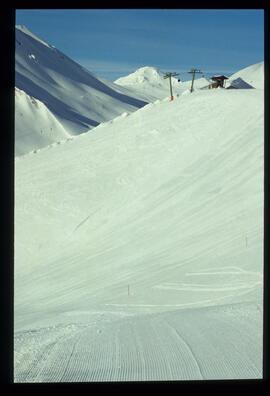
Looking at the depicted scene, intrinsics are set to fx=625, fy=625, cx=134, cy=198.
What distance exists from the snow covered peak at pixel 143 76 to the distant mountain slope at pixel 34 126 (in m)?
91.0

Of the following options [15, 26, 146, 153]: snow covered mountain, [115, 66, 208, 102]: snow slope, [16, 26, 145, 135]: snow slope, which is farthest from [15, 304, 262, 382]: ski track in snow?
[115, 66, 208, 102]: snow slope

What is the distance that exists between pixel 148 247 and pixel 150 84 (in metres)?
132

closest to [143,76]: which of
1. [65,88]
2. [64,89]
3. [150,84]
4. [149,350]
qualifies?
[150,84]

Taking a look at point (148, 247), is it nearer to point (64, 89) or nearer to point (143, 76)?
point (64, 89)

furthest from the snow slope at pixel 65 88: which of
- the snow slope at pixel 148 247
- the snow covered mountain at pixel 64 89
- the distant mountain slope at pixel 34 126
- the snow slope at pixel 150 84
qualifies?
the snow slope at pixel 148 247

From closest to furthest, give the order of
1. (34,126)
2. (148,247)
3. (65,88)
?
(148,247)
(34,126)
(65,88)

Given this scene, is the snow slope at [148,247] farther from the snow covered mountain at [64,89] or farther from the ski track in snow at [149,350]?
the snow covered mountain at [64,89]

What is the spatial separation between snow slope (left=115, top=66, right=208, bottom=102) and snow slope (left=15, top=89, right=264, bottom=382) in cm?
9489

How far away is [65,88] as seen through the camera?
95188 millimetres

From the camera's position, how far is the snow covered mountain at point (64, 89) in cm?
7550

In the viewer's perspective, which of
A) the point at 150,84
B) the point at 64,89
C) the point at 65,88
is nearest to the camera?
the point at 64,89

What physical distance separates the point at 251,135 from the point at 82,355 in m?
11.8

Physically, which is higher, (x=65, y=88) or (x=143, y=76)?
(x=143, y=76)

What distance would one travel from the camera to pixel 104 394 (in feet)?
5.48
